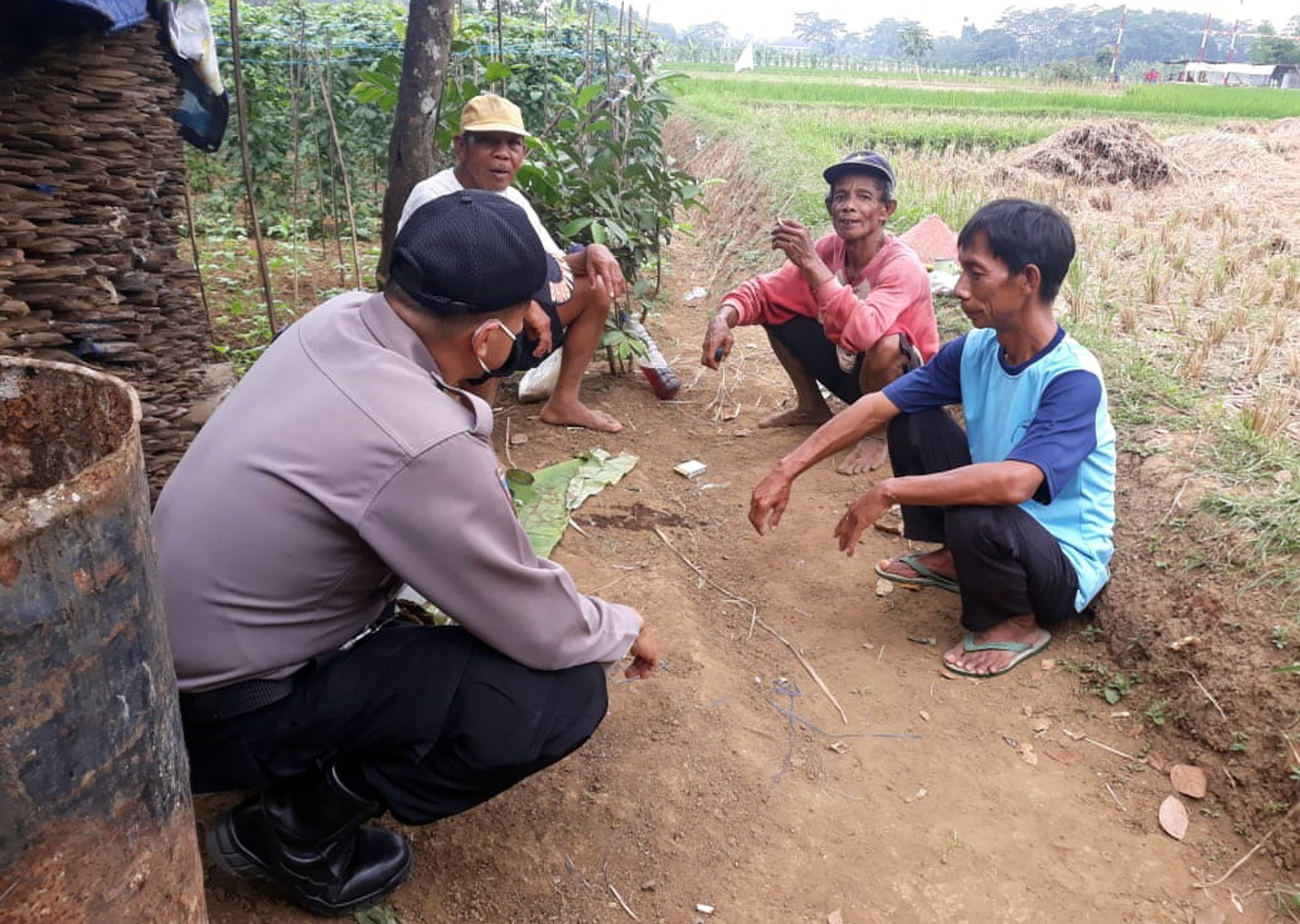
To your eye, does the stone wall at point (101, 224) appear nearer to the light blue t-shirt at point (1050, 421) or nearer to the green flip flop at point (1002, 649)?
the light blue t-shirt at point (1050, 421)

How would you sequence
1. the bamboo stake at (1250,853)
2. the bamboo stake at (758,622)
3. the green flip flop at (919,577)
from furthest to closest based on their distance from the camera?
the green flip flop at (919,577), the bamboo stake at (758,622), the bamboo stake at (1250,853)

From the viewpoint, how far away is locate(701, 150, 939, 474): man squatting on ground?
399 cm

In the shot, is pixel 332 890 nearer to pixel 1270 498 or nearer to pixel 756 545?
pixel 756 545

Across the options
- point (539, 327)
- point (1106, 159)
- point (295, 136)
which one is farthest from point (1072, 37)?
point (539, 327)

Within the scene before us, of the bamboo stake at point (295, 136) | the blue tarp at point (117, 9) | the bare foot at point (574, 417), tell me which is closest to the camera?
the blue tarp at point (117, 9)

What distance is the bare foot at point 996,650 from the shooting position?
9.87 ft

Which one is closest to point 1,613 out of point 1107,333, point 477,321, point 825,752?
point 477,321

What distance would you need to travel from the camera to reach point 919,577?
3.53m

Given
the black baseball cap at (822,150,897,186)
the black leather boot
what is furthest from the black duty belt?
the black baseball cap at (822,150,897,186)

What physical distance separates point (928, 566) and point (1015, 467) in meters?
0.85

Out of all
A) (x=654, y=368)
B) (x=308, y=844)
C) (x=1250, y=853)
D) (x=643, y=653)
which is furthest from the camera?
(x=654, y=368)

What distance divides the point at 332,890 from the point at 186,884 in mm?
624

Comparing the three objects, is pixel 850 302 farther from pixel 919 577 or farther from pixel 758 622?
pixel 758 622

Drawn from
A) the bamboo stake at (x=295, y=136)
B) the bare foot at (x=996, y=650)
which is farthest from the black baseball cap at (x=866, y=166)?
the bamboo stake at (x=295, y=136)
